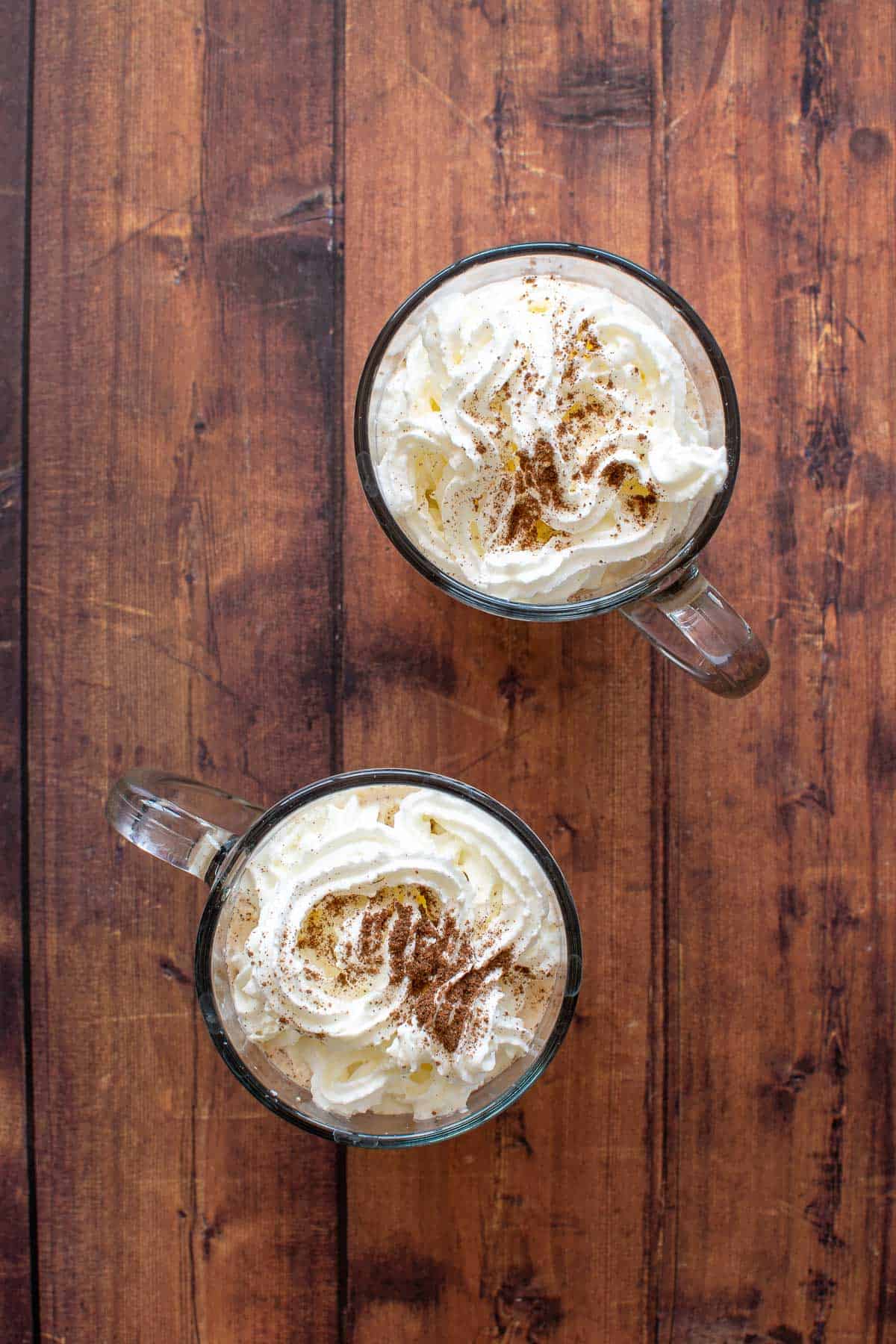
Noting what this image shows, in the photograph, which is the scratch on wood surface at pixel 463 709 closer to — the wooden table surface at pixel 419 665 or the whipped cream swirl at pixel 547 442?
the wooden table surface at pixel 419 665

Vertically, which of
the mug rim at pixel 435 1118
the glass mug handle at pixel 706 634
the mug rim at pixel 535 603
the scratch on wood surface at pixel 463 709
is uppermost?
the mug rim at pixel 535 603

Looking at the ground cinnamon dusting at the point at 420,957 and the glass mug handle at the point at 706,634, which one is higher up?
the glass mug handle at the point at 706,634

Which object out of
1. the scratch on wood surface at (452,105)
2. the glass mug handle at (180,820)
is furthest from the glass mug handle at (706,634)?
the scratch on wood surface at (452,105)

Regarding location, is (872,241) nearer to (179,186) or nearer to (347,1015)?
(179,186)

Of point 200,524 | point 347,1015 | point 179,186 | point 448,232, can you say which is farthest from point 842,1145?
point 179,186

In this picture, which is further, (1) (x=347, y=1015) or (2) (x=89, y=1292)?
(2) (x=89, y=1292)
